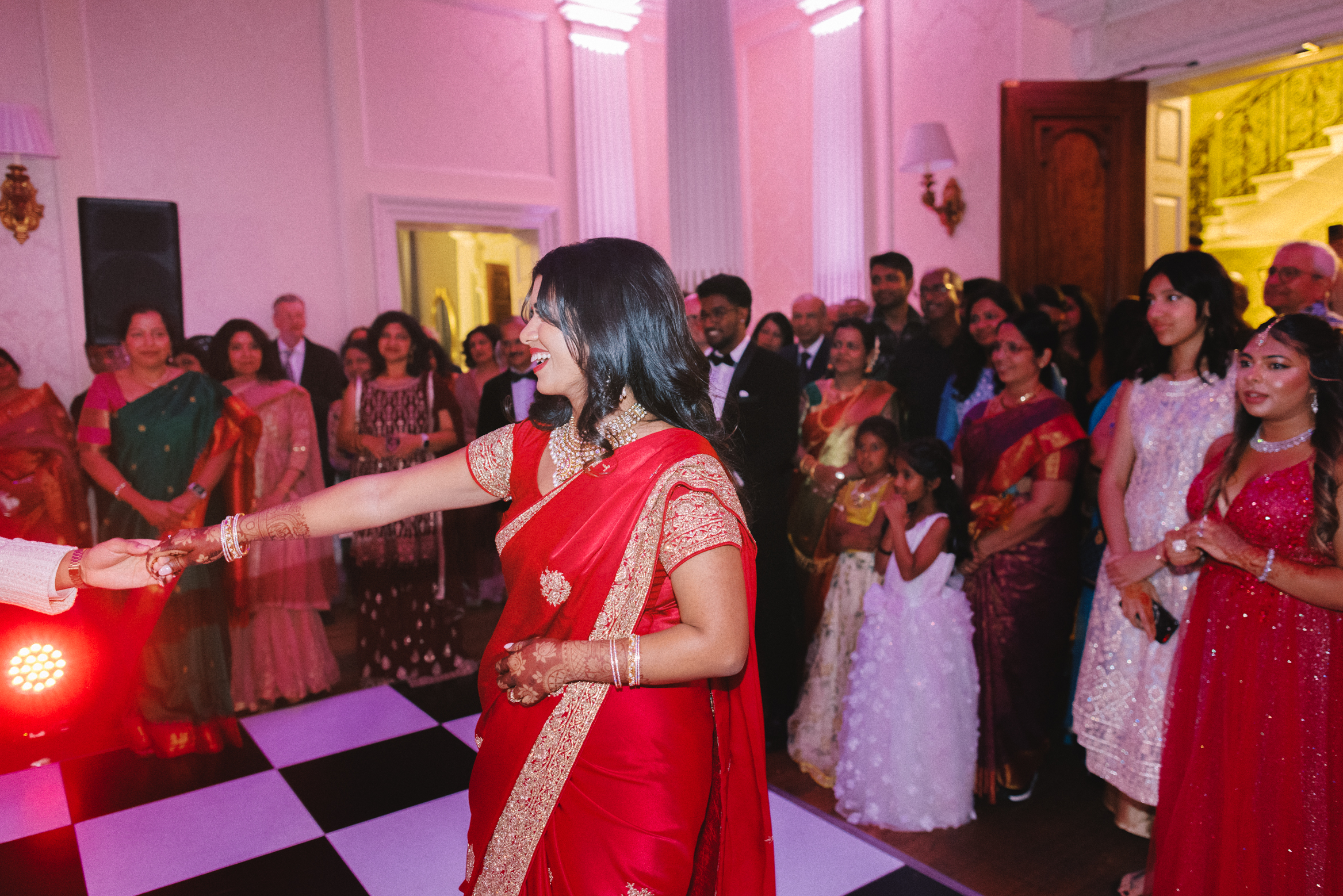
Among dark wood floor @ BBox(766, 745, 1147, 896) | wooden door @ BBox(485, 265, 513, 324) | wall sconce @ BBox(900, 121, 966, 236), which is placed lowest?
dark wood floor @ BBox(766, 745, 1147, 896)

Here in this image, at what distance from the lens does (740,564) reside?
113 cm

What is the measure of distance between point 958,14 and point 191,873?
20.3ft

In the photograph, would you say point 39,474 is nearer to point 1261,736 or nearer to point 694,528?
point 694,528

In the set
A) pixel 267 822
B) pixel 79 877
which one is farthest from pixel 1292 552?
pixel 79 877

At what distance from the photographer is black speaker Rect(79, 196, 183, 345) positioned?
523 cm

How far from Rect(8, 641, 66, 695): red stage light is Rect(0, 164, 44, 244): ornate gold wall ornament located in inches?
181

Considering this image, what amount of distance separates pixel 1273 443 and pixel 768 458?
1.48 metres

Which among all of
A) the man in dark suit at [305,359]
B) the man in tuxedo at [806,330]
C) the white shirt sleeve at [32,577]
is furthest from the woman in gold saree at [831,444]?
the man in dark suit at [305,359]

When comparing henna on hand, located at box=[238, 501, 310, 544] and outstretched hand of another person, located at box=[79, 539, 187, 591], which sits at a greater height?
henna on hand, located at box=[238, 501, 310, 544]

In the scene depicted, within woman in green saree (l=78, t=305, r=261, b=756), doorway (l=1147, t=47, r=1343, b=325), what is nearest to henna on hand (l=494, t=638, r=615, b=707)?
woman in green saree (l=78, t=305, r=261, b=756)

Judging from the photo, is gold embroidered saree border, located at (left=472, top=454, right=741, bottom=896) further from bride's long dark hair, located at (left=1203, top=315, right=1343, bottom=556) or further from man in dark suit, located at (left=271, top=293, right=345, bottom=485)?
man in dark suit, located at (left=271, top=293, right=345, bottom=485)

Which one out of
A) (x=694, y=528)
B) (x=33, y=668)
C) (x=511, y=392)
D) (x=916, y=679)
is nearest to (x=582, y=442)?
(x=694, y=528)

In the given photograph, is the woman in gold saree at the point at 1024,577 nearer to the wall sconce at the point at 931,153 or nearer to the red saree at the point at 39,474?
the wall sconce at the point at 931,153

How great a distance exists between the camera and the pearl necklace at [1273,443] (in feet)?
5.76
